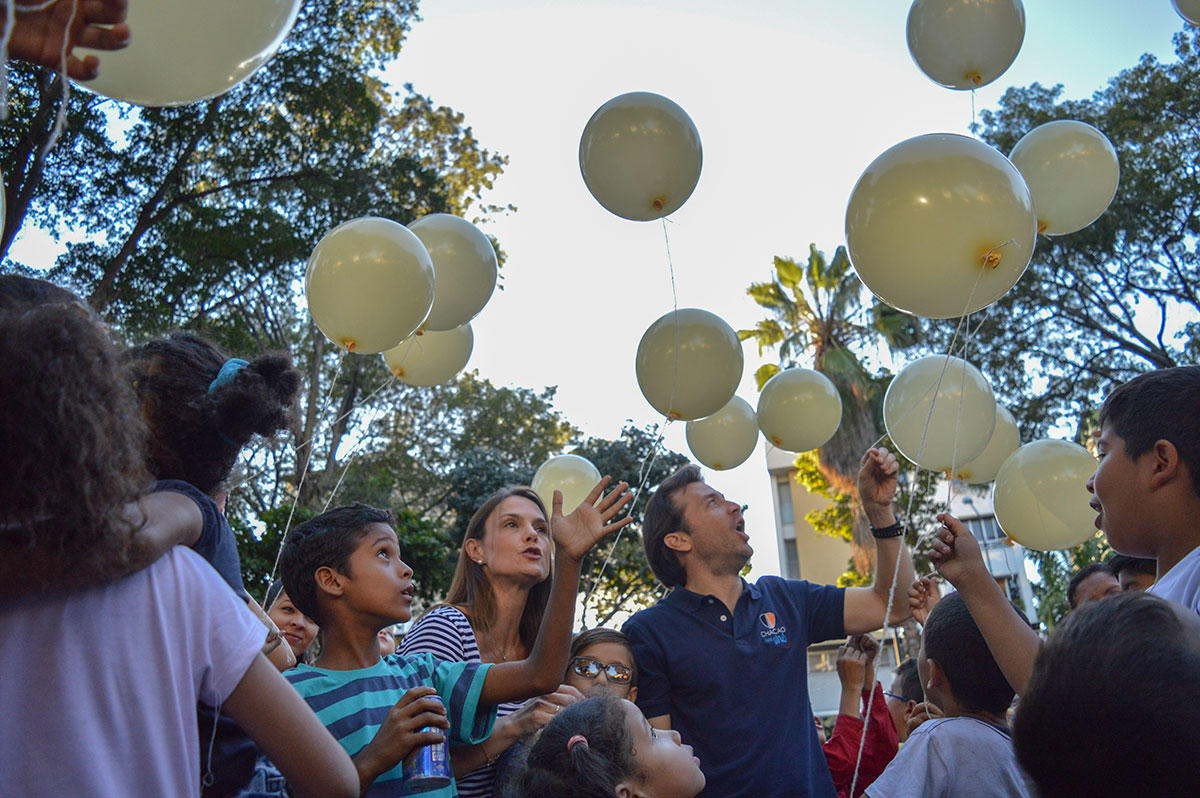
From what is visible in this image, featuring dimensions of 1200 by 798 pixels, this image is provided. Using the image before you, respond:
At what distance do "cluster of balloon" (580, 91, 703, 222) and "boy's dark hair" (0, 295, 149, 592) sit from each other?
2.98 metres

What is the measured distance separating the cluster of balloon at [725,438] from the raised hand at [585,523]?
3.09 meters

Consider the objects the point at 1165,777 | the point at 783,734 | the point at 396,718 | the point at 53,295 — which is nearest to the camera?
the point at 1165,777

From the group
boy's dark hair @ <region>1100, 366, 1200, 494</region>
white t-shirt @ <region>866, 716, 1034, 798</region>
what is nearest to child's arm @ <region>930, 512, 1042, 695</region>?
white t-shirt @ <region>866, 716, 1034, 798</region>

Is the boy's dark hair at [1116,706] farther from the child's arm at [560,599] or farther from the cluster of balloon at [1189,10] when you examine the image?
the cluster of balloon at [1189,10]

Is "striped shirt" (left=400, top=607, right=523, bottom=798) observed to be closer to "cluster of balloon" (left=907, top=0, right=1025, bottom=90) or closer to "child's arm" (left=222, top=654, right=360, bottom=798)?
"child's arm" (left=222, top=654, right=360, bottom=798)

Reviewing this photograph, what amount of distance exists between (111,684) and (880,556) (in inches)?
100

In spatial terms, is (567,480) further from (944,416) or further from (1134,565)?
(1134,565)

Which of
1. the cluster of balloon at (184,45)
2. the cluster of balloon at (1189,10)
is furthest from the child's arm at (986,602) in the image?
the cluster of balloon at (1189,10)

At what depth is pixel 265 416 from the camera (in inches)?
70.8

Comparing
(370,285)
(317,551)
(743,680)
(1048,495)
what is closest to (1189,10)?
(1048,495)

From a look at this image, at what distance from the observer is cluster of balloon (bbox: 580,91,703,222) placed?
3.91m

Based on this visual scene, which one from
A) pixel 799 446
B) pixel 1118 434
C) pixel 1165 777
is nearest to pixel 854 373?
pixel 799 446

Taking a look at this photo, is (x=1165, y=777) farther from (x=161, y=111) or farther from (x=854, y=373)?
(x=854, y=373)

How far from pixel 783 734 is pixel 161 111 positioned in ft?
38.6
